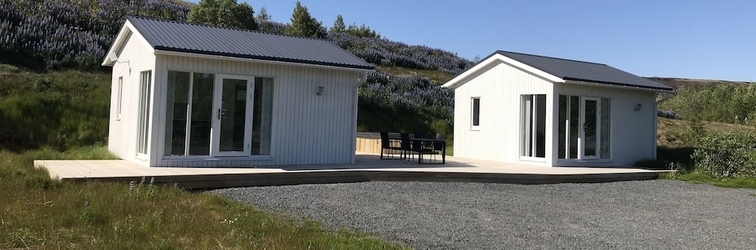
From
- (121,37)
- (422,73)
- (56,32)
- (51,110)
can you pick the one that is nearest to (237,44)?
(121,37)

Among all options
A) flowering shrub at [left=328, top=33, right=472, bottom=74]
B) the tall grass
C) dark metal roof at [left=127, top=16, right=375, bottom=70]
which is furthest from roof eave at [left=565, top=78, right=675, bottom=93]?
flowering shrub at [left=328, top=33, right=472, bottom=74]

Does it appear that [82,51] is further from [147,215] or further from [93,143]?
[147,215]

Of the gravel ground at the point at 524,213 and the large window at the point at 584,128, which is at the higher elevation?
the large window at the point at 584,128

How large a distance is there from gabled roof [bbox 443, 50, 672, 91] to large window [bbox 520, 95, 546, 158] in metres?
0.74

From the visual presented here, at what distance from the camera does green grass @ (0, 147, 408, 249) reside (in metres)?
4.31

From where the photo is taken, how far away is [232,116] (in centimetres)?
Result: 975

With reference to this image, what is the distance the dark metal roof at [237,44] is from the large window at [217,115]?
18.9 inches

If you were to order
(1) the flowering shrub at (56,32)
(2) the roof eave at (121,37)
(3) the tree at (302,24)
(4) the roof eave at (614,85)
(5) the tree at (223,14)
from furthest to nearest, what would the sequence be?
1. (3) the tree at (302,24)
2. (5) the tree at (223,14)
3. (1) the flowering shrub at (56,32)
4. (4) the roof eave at (614,85)
5. (2) the roof eave at (121,37)

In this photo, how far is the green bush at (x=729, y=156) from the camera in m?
11.7

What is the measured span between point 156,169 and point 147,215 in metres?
3.52

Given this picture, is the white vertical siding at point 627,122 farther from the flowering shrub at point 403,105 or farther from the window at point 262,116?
the flowering shrub at point 403,105

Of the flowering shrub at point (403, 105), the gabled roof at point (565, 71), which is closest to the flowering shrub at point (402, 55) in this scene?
the flowering shrub at point (403, 105)

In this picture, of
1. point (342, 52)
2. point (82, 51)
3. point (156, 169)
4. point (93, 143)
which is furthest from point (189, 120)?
point (82, 51)

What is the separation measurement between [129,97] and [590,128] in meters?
9.93
